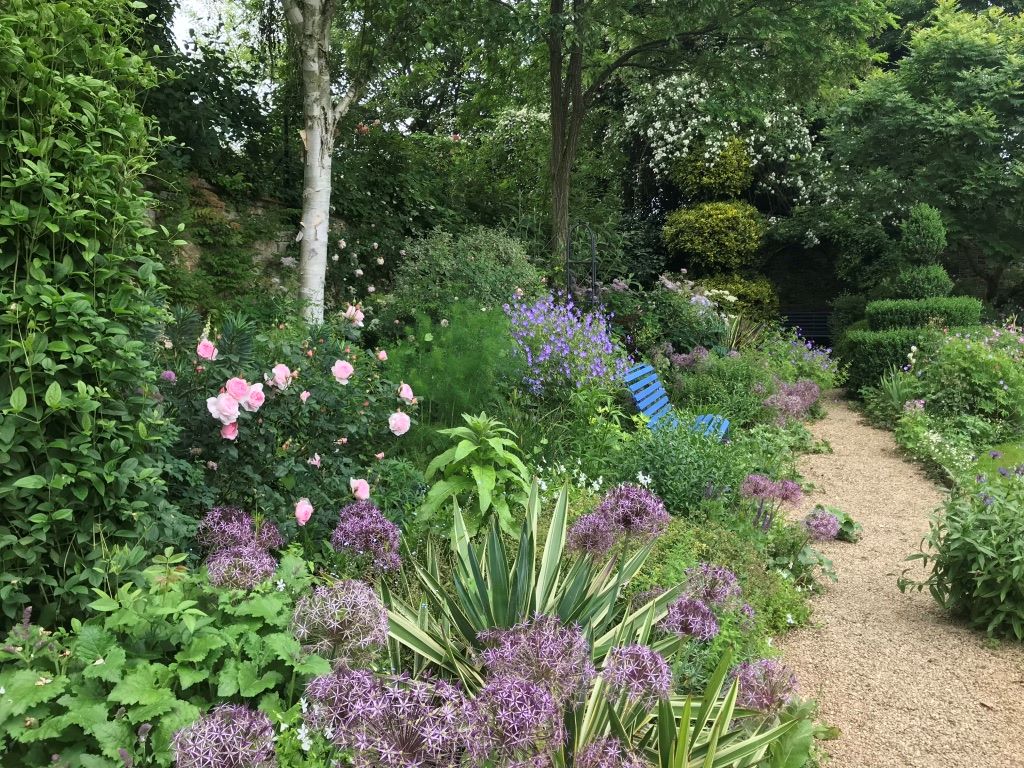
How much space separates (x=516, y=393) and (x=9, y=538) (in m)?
3.44

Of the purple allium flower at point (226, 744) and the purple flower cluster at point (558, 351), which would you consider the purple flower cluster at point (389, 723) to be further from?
the purple flower cluster at point (558, 351)

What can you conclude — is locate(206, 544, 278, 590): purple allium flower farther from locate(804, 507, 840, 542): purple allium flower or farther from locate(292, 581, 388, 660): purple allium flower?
locate(804, 507, 840, 542): purple allium flower

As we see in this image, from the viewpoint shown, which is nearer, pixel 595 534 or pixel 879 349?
pixel 595 534

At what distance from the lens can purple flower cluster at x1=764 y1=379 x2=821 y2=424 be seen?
7.24m

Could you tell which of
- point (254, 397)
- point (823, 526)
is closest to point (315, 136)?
point (254, 397)

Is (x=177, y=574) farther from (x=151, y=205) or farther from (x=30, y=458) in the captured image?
(x=151, y=205)

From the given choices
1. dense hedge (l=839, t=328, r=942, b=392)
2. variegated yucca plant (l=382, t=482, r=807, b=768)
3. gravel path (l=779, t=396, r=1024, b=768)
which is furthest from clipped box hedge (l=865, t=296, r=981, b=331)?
variegated yucca plant (l=382, t=482, r=807, b=768)

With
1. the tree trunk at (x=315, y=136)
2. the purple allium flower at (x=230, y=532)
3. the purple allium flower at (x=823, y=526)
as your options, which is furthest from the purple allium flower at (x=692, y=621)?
the tree trunk at (x=315, y=136)

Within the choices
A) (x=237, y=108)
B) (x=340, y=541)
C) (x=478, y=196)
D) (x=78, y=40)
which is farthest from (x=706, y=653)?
(x=478, y=196)

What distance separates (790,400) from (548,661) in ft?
20.5

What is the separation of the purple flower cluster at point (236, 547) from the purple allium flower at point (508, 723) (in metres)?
0.94

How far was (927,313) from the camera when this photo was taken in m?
10.2

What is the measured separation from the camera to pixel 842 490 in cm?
600

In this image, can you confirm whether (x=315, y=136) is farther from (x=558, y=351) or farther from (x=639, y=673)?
(x=639, y=673)
